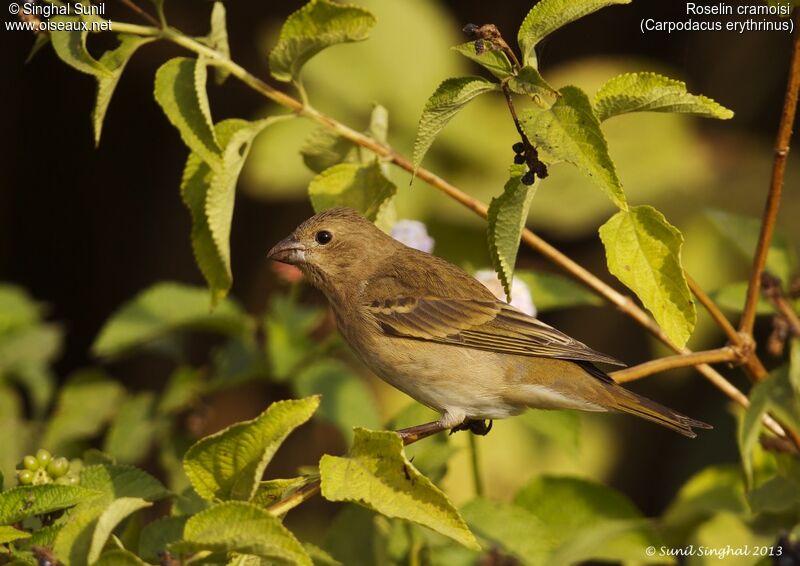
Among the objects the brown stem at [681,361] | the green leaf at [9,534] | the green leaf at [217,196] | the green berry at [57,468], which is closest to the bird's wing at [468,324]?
the brown stem at [681,361]

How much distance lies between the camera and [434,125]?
240cm

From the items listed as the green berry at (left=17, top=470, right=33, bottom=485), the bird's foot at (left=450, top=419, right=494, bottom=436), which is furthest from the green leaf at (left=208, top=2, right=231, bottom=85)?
the bird's foot at (left=450, top=419, right=494, bottom=436)

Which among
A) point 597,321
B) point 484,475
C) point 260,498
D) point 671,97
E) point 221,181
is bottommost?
point 484,475

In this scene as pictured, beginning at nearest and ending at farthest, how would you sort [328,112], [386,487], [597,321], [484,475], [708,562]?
[386,487] → [708,562] → [484,475] → [328,112] → [597,321]

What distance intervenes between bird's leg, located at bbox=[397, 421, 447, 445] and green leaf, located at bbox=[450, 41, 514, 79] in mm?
1002

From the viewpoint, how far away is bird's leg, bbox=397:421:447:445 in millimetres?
2920

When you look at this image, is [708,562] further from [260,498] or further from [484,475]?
[484,475]

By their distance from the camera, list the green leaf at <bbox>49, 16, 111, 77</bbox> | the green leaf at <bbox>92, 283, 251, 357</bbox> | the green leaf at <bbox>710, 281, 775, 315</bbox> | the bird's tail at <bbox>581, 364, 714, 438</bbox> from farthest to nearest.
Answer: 1. the green leaf at <bbox>92, 283, 251, 357</bbox>
2. the green leaf at <bbox>710, 281, 775, 315</bbox>
3. the bird's tail at <bbox>581, 364, 714, 438</bbox>
4. the green leaf at <bbox>49, 16, 111, 77</bbox>

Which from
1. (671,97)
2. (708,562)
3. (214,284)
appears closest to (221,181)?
(214,284)

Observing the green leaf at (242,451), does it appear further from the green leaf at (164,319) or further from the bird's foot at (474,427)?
the green leaf at (164,319)

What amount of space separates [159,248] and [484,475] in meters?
3.06

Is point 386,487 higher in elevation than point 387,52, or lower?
lower

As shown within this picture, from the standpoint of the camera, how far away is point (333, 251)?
147 inches

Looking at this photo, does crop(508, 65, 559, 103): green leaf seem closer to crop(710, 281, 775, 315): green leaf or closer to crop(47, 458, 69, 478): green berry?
crop(710, 281, 775, 315): green leaf
